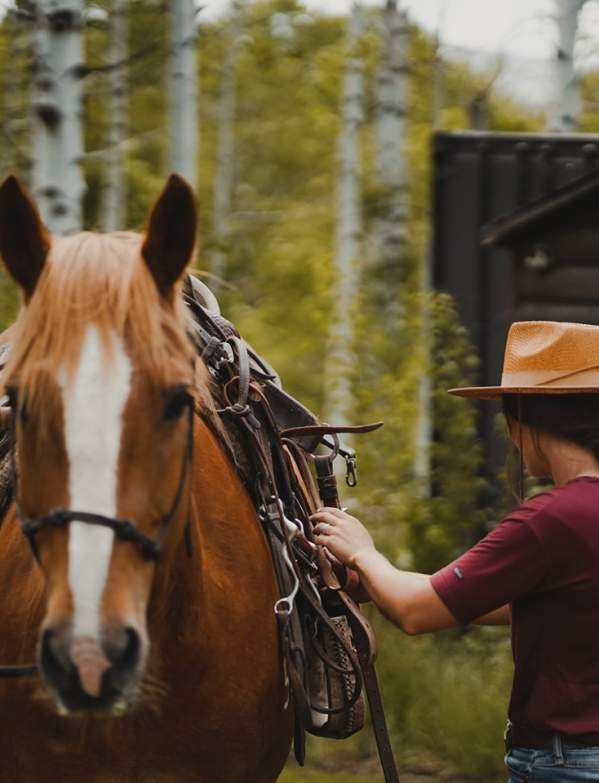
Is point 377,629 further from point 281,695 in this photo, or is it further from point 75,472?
point 75,472

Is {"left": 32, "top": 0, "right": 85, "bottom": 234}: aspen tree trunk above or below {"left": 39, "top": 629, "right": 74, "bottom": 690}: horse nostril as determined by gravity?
above

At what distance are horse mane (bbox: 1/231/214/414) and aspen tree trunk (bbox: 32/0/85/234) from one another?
459cm

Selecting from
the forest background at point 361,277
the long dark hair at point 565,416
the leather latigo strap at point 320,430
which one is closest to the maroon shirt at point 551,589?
the long dark hair at point 565,416

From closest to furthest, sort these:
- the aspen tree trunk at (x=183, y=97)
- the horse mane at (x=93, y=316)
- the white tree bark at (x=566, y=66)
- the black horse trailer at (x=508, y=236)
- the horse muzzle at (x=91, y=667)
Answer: the horse muzzle at (x=91, y=667), the horse mane at (x=93, y=316), the black horse trailer at (x=508, y=236), the aspen tree trunk at (x=183, y=97), the white tree bark at (x=566, y=66)

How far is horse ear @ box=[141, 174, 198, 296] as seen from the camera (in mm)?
3012

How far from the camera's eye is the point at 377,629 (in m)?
7.71

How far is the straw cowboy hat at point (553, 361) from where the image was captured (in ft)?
10.5

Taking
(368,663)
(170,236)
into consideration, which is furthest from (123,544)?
(368,663)

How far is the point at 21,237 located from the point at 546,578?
4.19 ft

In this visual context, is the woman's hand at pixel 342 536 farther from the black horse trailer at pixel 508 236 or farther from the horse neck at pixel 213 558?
the black horse trailer at pixel 508 236

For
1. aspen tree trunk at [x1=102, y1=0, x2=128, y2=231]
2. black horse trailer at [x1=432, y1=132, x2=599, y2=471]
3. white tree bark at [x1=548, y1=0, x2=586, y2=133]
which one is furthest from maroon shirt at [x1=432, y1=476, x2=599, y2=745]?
aspen tree trunk at [x1=102, y1=0, x2=128, y2=231]

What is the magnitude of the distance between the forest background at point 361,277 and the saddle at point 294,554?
0.30 metres

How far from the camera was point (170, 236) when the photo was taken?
3057 millimetres

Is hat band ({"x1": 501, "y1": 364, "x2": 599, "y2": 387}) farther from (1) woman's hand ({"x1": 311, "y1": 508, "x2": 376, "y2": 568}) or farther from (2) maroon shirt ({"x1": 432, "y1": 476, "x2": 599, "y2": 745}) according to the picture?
(1) woman's hand ({"x1": 311, "y1": 508, "x2": 376, "y2": 568})
